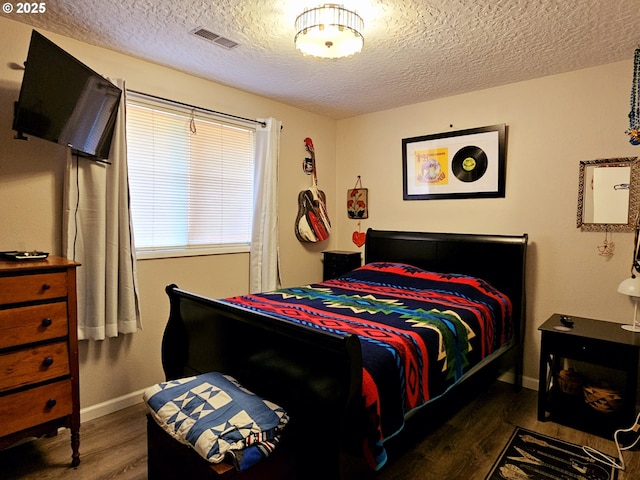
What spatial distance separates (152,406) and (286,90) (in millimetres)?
2633

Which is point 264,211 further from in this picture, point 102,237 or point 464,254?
point 464,254

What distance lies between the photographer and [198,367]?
2.26 metres

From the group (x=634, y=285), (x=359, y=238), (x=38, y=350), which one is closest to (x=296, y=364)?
(x=38, y=350)

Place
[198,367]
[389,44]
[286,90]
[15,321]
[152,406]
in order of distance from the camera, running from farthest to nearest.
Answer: [286,90] → [389,44] → [198,367] → [15,321] → [152,406]

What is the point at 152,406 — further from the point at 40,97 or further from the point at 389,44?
the point at 389,44

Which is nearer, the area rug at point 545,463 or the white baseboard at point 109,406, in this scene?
the area rug at point 545,463

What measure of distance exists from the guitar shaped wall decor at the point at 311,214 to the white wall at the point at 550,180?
0.96 meters

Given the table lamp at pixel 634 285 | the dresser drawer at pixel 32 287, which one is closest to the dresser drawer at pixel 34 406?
the dresser drawer at pixel 32 287

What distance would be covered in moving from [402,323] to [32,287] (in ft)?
6.09

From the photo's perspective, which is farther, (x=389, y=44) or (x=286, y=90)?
(x=286, y=90)

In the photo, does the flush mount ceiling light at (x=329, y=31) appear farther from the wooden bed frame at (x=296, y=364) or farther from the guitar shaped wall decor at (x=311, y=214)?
the guitar shaped wall decor at (x=311, y=214)

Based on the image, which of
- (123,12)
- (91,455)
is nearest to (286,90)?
(123,12)

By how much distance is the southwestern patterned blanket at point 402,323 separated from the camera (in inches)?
65.9

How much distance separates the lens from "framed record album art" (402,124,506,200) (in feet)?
10.6
